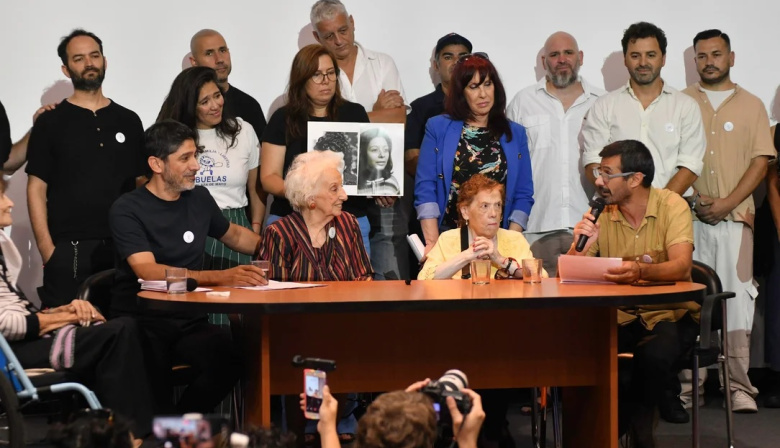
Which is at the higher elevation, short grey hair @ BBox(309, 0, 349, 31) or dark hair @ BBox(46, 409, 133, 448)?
short grey hair @ BBox(309, 0, 349, 31)

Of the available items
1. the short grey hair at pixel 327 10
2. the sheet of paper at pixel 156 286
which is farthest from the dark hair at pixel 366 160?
the sheet of paper at pixel 156 286

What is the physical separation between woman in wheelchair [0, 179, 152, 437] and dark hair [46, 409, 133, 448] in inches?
77.2

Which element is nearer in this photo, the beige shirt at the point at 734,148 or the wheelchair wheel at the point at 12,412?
the wheelchair wheel at the point at 12,412

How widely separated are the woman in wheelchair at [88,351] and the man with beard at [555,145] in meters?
2.58

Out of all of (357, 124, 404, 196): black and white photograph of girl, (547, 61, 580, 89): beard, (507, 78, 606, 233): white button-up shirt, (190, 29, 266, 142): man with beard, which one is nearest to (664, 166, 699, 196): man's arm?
(507, 78, 606, 233): white button-up shirt

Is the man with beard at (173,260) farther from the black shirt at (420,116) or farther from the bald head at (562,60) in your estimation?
the bald head at (562,60)

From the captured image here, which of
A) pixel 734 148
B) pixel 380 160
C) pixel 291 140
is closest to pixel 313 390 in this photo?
pixel 380 160

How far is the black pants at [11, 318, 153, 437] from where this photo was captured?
13.8 ft

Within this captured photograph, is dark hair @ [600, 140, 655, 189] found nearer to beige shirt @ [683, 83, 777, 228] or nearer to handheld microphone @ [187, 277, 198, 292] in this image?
beige shirt @ [683, 83, 777, 228]

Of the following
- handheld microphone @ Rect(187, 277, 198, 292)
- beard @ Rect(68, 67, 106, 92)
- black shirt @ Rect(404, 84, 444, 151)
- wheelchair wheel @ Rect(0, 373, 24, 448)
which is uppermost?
beard @ Rect(68, 67, 106, 92)

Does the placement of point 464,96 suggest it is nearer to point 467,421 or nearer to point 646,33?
point 646,33

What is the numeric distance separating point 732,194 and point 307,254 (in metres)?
2.62

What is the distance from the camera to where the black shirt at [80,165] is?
5.48 m

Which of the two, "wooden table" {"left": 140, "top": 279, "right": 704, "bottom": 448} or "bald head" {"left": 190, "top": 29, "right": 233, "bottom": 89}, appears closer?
"wooden table" {"left": 140, "top": 279, "right": 704, "bottom": 448}
